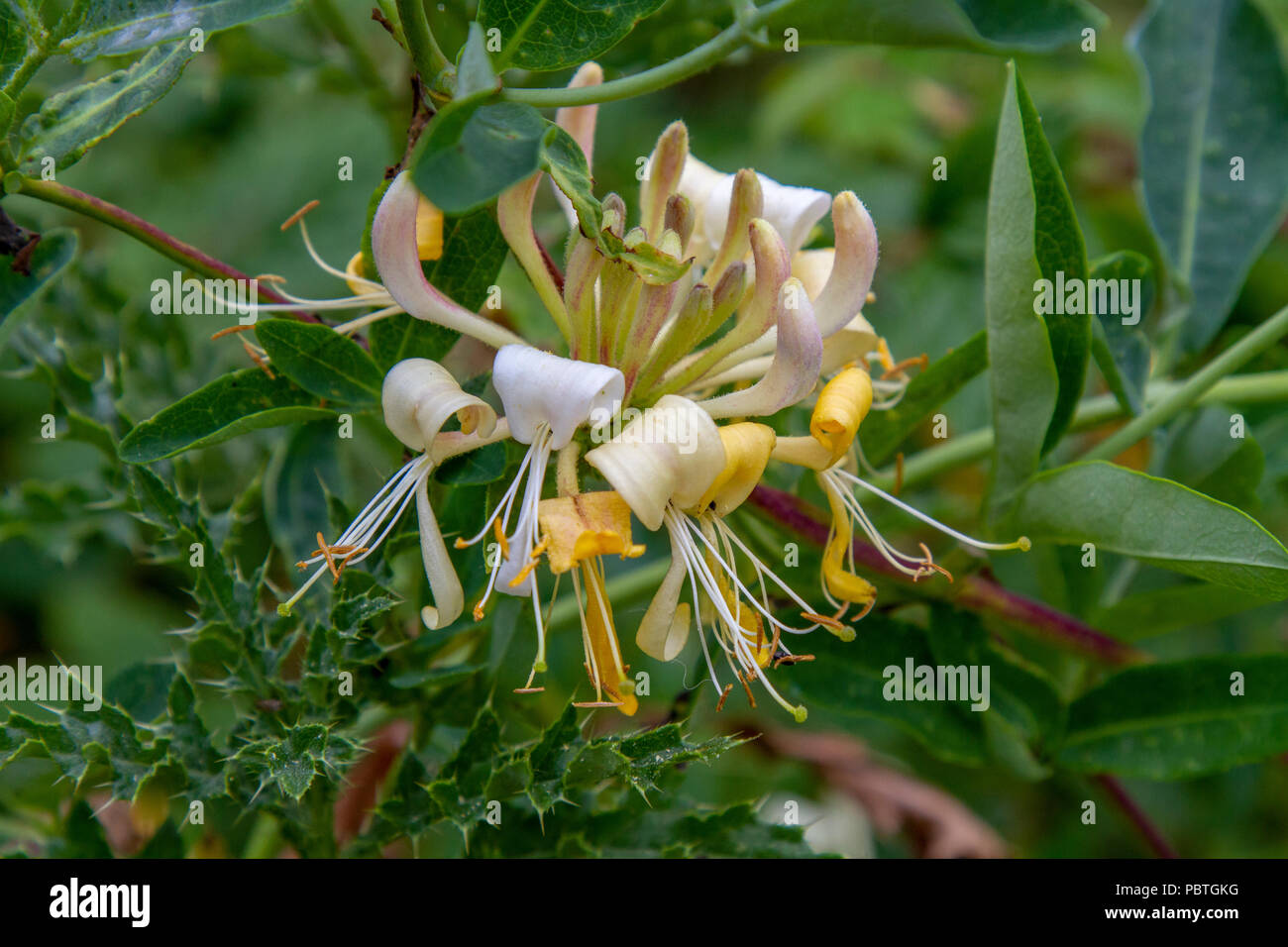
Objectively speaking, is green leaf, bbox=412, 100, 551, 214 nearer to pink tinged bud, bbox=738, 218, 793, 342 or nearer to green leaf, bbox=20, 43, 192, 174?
pink tinged bud, bbox=738, 218, 793, 342

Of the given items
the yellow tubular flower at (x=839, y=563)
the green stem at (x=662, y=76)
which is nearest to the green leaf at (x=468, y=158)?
the green stem at (x=662, y=76)

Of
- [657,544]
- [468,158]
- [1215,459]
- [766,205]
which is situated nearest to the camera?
[468,158]

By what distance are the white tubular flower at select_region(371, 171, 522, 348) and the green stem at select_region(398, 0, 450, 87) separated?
104mm

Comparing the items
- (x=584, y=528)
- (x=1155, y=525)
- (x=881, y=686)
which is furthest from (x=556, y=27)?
(x=881, y=686)

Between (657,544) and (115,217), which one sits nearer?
(115,217)

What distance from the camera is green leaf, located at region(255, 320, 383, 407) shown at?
94 centimetres

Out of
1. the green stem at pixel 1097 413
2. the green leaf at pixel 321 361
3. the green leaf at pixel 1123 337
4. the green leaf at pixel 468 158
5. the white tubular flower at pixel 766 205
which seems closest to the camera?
the green leaf at pixel 468 158

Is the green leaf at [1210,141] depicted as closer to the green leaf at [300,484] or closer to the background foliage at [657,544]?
the background foliage at [657,544]

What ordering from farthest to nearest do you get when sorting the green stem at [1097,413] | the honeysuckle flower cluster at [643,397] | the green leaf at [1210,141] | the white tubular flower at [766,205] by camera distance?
the green leaf at [1210,141] → the green stem at [1097,413] → the white tubular flower at [766,205] → the honeysuckle flower cluster at [643,397]

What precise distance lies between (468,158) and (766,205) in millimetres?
400

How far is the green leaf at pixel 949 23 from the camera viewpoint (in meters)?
0.98

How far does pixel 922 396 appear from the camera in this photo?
1.18 m

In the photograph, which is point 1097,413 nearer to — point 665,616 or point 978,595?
point 978,595

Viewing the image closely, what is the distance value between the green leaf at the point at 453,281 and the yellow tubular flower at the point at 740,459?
0.28 metres
